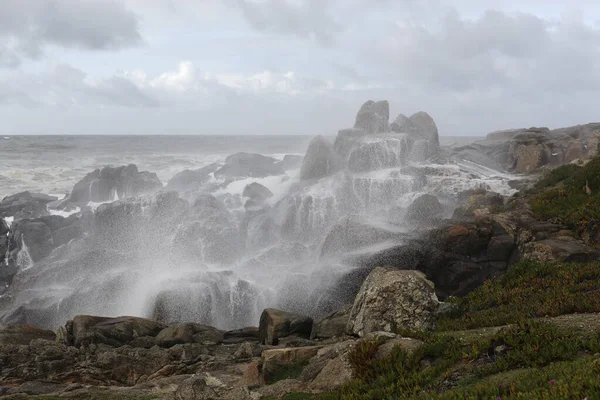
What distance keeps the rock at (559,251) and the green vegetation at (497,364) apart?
6.19 metres

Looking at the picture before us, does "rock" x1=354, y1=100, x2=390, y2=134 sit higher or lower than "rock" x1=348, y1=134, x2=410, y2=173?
higher

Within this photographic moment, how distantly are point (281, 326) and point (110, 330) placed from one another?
7235mm

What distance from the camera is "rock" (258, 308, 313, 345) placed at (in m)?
18.8

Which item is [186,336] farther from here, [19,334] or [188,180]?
[188,180]

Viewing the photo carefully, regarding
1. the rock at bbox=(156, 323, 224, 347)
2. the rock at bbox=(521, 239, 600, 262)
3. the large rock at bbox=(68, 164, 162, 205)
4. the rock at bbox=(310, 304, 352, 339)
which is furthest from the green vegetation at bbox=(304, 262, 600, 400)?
the large rock at bbox=(68, 164, 162, 205)

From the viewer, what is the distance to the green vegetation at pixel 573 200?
21828 mm

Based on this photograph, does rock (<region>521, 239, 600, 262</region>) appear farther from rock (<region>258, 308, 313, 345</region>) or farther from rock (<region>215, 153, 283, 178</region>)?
rock (<region>215, 153, 283, 178</region>)

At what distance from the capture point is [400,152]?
157 feet

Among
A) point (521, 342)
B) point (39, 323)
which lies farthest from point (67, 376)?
point (521, 342)

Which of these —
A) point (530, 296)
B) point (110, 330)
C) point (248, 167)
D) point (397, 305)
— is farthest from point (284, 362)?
point (248, 167)

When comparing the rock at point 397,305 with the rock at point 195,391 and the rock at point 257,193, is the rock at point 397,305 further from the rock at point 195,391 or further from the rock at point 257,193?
the rock at point 257,193

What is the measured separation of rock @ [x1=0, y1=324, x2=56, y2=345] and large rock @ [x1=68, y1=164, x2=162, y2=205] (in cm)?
3168

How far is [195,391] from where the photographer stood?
35.2 ft

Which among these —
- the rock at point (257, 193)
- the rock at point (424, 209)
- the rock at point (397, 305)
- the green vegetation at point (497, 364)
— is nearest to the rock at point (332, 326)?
Answer: the rock at point (397, 305)
